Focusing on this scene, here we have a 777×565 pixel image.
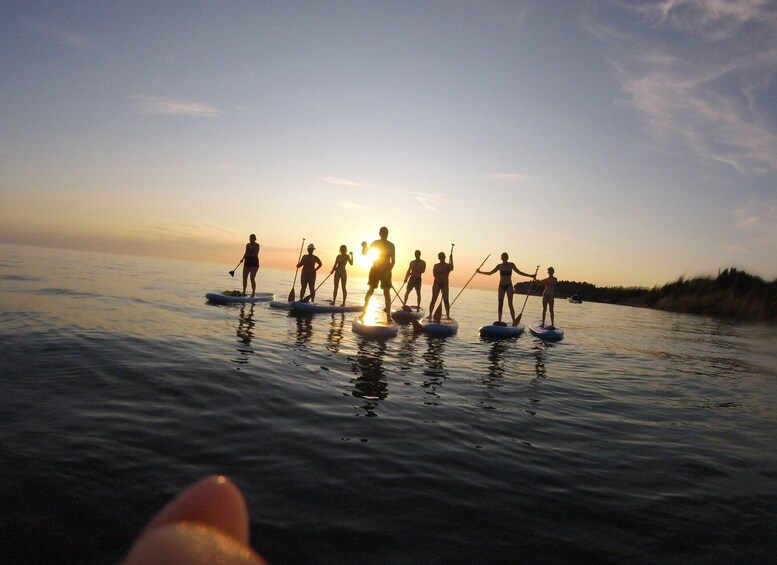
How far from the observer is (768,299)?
47.8 m

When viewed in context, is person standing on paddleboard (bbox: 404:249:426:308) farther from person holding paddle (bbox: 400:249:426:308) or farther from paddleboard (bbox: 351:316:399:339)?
paddleboard (bbox: 351:316:399:339)

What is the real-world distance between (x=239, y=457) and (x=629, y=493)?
391cm

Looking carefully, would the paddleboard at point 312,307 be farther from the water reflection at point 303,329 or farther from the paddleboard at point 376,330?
the paddleboard at point 376,330

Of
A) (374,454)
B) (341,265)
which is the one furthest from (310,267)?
(374,454)

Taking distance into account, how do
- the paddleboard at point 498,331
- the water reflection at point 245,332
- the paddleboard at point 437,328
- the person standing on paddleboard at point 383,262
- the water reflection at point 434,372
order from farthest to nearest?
the paddleboard at point 498,331 < the paddleboard at point 437,328 < the person standing on paddleboard at point 383,262 < the water reflection at point 245,332 < the water reflection at point 434,372

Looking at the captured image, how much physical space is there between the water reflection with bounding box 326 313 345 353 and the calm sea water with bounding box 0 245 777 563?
35.5 inches

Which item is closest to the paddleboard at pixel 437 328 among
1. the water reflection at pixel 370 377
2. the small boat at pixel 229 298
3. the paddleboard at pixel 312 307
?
the water reflection at pixel 370 377

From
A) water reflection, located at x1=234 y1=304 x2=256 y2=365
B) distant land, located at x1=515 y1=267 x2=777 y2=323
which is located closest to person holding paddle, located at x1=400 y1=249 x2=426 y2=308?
water reflection, located at x1=234 y1=304 x2=256 y2=365

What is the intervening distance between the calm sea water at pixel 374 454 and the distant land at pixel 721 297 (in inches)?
2057

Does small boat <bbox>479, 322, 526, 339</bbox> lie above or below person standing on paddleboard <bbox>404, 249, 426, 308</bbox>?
below

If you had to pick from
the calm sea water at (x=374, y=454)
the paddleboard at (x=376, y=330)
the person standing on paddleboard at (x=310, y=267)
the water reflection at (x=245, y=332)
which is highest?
the person standing on paddleboard at (x=310, y=267)

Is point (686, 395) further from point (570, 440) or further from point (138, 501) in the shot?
point (138, 501)

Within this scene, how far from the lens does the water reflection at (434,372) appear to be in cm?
722

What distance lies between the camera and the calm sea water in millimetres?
3158
